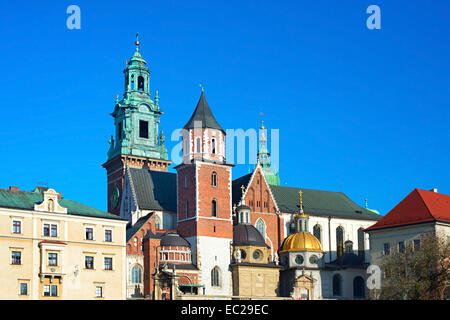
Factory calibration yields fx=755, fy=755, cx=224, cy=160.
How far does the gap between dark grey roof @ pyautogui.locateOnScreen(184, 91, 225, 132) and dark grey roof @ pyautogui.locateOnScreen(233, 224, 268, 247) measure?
38.6 ft

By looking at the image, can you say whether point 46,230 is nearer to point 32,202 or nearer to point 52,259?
point 52,259

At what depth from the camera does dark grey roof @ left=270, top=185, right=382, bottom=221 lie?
10131cm

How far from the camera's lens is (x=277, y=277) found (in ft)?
284

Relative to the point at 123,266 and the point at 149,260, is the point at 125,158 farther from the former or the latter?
the point at 123,266

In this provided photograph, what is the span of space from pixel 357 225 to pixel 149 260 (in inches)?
1384

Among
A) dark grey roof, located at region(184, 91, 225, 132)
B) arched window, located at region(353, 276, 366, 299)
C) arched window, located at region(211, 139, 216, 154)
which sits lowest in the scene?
arched window, located at region(353, 276, 366, 299)

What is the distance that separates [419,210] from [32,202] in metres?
38.8

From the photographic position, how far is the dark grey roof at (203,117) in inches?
3423

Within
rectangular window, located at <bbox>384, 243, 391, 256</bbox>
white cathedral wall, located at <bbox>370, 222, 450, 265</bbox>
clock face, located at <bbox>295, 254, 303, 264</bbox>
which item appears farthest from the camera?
clock face, located at <bbox>295, 254, 303, 264</bbox>

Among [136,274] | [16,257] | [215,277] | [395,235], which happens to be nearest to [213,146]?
[215,277]

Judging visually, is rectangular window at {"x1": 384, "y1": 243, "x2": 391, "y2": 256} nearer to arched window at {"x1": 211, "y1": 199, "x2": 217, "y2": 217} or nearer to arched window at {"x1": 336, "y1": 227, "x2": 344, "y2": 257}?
arched window at {"x1": 211, "y1": 199, "x2": 217, "y2": 217}

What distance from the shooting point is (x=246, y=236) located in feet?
283

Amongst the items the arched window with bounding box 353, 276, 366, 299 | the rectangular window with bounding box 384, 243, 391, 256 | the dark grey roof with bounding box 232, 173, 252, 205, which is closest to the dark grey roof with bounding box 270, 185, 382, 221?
the dark grey roof with bounding box 232, 173, 252, 205
